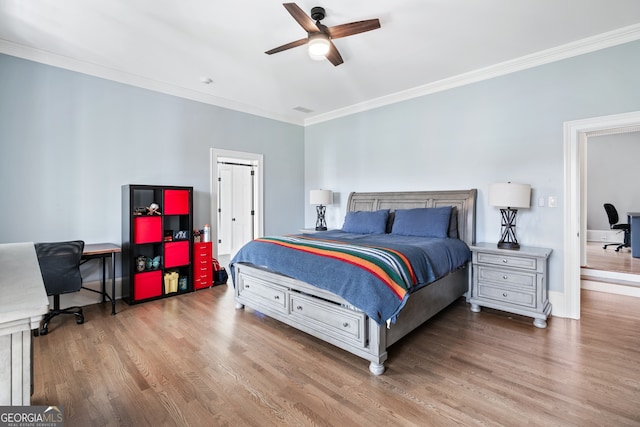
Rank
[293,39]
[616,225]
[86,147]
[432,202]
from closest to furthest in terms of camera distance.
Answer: [293,39]
[86,147]
[432,202]
[616,225]

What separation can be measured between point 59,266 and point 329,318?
8.77 feet

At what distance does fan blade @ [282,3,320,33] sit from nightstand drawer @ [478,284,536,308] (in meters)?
3.15

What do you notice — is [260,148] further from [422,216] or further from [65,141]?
[422,216]

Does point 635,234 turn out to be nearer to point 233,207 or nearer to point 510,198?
point 510,198

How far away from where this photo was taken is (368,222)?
4.36m

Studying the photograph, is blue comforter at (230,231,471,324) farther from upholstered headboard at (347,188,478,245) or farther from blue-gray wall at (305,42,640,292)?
blue-gray wall at (305,42,640,292)

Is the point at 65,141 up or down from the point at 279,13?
down

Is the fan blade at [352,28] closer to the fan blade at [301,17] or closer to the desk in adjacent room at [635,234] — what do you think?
the fan blade at [301,17]

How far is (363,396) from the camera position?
203 centimetres

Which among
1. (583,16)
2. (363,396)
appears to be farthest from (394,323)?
(583,16)

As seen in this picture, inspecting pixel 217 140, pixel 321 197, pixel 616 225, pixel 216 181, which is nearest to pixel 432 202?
pixel 321 197

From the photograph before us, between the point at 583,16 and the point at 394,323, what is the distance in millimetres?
3211

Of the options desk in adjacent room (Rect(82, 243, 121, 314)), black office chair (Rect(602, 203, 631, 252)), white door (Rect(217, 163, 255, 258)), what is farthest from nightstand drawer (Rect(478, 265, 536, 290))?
black office chair (Rect(602, 203, 631, 252))

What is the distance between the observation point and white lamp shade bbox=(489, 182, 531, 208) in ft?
11.0
